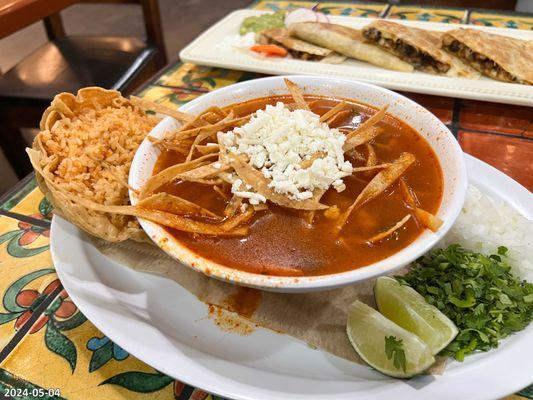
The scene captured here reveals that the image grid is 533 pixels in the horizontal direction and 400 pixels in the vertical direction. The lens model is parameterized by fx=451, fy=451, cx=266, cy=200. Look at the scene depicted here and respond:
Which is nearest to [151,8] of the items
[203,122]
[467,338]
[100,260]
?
[203,122]

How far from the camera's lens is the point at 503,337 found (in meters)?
1.15

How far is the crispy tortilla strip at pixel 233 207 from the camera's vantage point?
4.35 ft

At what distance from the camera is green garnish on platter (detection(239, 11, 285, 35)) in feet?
10.1

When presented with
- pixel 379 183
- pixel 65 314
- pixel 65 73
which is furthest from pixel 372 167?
pixel 65 73

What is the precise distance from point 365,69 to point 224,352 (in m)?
1.85

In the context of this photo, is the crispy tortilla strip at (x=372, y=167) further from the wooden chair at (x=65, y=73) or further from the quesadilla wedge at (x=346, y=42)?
the wooden chair at (x=65, y=73)

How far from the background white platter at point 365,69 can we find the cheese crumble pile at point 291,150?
1055mm

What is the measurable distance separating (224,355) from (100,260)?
53 centimetres

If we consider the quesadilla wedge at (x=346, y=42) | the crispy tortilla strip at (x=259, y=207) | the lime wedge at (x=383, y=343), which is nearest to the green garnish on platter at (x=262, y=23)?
the quesadilla wedge at (x=346, y=42)

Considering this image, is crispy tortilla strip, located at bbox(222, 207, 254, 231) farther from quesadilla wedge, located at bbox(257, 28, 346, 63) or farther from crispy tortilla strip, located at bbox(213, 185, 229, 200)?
quesadilla wedge, located at bbox(257, 28, 346, 63)

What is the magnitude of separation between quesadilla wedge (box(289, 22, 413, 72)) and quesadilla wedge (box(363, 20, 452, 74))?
6 cm

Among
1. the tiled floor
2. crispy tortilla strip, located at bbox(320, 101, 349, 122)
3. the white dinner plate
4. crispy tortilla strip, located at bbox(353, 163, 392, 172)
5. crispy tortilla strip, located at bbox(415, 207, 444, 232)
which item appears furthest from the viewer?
the tiled floor

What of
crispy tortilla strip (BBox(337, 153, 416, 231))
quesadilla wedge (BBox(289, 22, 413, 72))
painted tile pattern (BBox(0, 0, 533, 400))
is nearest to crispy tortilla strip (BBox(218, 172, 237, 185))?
crispy tortilla strip (BBox(337, 153, 416, 231))

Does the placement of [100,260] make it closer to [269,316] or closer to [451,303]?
[269,316]
